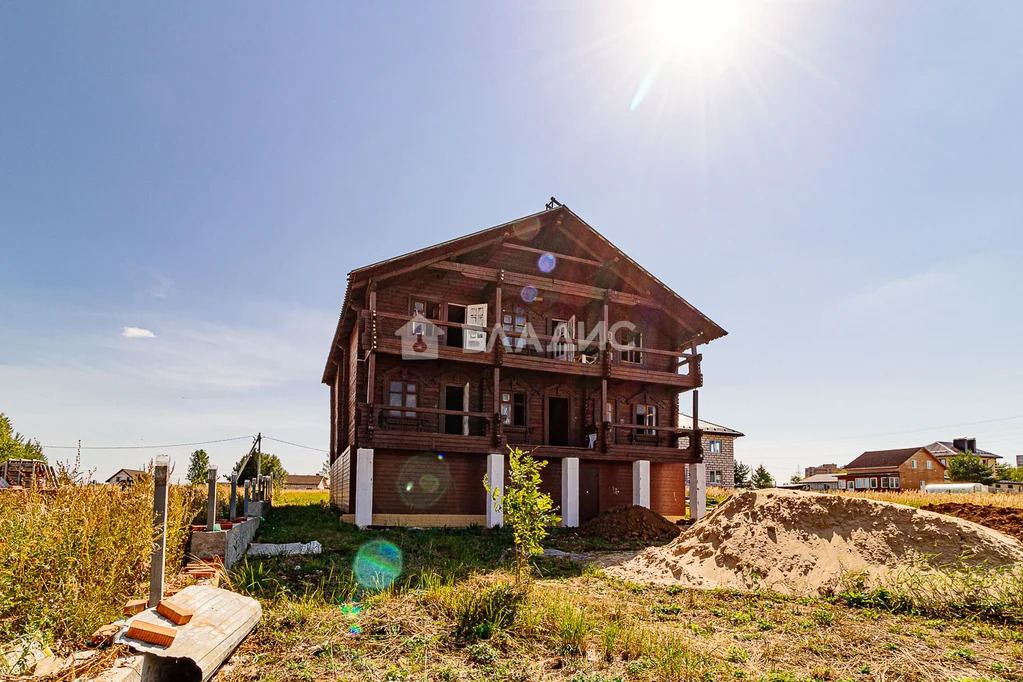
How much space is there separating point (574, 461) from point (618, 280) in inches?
294

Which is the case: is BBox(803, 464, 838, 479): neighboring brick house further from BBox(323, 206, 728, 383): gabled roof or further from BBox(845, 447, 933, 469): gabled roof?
BBox(323, 206, 728, 383): gabled roof

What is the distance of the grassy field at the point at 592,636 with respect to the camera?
6414 mm

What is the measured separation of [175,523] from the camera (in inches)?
329

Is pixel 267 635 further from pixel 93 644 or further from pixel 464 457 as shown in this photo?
pixel 464 457

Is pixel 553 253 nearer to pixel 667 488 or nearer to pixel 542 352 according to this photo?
pixel 542 352

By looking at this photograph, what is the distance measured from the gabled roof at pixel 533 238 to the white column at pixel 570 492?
7.06 metres

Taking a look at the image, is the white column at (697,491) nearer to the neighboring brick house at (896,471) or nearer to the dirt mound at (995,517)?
the dirt mound at (995,517)

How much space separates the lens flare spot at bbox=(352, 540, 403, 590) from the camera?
10.4 meters

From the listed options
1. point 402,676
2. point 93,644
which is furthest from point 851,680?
point 93,644

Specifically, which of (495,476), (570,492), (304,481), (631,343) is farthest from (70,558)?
(304,481)

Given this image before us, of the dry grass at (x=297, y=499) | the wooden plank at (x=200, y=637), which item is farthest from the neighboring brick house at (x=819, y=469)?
the wooden plank at (x=200, y=637)

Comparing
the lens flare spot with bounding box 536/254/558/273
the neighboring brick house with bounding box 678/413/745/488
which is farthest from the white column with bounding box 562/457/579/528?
the neighboring brick house with bounding box 678/413/745/488

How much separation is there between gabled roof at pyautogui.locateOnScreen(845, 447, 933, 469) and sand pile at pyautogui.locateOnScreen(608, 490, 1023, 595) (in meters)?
71.4

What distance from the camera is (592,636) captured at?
7605 mm
